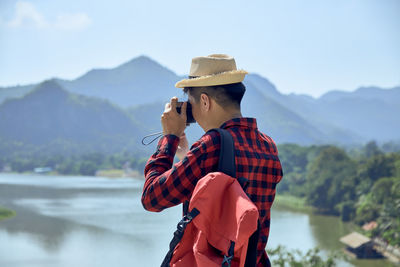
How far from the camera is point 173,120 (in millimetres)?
1127

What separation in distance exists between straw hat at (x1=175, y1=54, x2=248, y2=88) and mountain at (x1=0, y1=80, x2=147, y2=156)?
7316cm

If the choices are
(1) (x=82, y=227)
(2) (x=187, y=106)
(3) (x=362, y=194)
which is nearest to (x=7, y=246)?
(1) (x=82, y=227)

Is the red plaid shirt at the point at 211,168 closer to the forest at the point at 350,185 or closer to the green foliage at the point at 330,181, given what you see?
the forest at the point at 350,185

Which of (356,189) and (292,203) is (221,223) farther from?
(292,203)

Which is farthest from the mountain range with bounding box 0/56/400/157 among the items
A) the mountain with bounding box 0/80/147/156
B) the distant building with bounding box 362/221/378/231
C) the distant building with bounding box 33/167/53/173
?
the distant building with bounding box 362/221/378/231

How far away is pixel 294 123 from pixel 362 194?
9294 cm

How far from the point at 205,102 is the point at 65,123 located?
8447 cm

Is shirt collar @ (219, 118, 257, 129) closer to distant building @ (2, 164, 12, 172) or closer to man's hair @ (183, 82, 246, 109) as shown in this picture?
man's hair @ (183, 82, 246, 109)

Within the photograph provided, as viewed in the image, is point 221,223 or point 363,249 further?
point 363,249

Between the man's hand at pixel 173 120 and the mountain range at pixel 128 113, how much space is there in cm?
3507

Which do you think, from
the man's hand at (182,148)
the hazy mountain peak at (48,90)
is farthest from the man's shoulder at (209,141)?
the hazy mountain peak at (48,90)

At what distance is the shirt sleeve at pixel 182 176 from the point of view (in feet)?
3.15

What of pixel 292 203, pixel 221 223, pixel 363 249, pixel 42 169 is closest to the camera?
pixel 221 223

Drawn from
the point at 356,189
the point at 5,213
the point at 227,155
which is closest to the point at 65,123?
the point at 5,213
